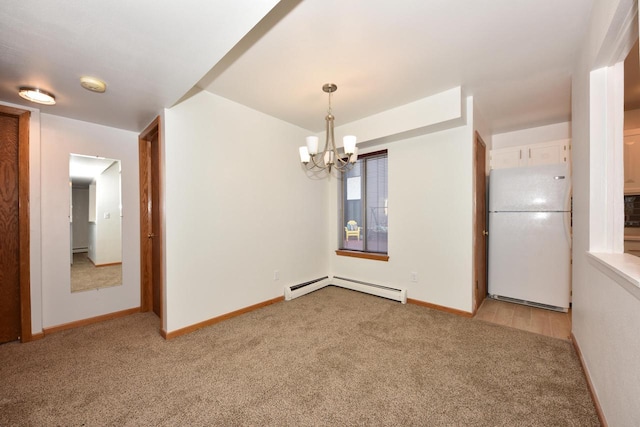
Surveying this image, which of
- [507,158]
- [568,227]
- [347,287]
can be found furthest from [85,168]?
[568,227]

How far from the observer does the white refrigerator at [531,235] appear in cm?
306

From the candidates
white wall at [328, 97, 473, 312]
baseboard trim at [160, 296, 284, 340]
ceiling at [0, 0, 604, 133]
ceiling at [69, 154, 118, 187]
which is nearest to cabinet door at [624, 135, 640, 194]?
ceiling at [0, 0, 604, 133]

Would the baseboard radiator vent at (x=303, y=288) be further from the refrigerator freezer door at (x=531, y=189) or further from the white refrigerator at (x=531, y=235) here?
the refrigerator freezer door at (x=531, y=189)

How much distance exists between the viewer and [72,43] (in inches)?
59.8

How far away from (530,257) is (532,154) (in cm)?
145

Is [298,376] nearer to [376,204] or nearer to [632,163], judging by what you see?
[376,204]

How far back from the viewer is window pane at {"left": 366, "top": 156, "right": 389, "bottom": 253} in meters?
3.84

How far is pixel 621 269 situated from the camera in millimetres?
1144

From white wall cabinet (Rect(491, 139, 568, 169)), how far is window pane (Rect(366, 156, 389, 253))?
1.73 metres

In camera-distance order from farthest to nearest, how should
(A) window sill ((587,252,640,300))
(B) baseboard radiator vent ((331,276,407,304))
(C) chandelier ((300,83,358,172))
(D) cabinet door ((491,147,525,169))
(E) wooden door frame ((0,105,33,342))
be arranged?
(D) cabinet door ((491,147,525,169))
(B) baseboard radiator vent ((331,276,407,304))
(E) wooden door frame ((0,105,33,342))
(C) chandelier ((300,83,358,172))
(A) window sill ((587,252,640,300))

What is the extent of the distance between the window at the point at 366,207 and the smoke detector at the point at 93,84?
10.1 ft

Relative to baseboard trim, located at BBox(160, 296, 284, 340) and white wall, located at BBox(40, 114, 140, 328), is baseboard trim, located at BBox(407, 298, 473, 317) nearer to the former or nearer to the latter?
baseboard trim, located at BBox(160, 296, 284, 340)

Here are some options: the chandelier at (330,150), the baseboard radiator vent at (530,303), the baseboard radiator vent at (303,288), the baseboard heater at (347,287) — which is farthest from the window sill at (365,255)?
the chandelier at (330,150)

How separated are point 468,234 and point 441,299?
2.79 feet
